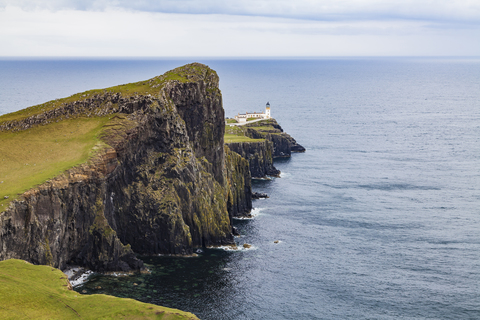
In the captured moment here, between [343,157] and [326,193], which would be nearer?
[326,193]

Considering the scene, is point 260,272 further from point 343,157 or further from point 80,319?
point 343,157

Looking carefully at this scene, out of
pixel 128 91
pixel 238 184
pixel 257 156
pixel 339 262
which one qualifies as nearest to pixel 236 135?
pixel 257 156

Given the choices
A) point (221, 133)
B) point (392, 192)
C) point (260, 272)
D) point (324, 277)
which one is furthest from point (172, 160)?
point (392, 192)

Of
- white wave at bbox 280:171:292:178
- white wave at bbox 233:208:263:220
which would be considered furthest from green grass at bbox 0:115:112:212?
white wave at bbox 280:171:292:178

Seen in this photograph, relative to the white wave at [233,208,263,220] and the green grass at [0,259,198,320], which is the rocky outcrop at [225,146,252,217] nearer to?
the white wave at [233,208,263,220]

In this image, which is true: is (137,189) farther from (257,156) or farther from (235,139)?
(235,139)
